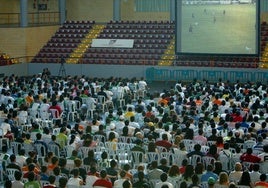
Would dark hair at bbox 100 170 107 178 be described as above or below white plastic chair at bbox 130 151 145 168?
above

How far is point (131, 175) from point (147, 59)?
2595 centimetres

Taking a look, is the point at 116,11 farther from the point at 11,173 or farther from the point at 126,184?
the point at 126,184

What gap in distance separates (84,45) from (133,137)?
80.4 ft

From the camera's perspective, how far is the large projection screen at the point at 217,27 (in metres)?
37.4

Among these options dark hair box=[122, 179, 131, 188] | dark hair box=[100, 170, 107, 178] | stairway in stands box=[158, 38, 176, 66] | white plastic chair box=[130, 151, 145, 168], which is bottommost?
white plastic chair box=[130, 151, 145, 168]

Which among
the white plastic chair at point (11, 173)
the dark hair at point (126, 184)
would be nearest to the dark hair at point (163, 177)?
the dark hair at point (126, 184)

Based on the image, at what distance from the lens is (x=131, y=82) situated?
3166cm

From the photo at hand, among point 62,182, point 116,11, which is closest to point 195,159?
point 62,182

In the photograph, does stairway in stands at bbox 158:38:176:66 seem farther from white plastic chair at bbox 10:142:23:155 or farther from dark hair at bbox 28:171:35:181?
dark hair at bbox 28:171:35:181

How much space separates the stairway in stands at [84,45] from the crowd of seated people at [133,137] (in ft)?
34.8

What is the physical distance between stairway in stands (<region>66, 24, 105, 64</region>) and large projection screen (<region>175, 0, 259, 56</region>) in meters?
6.55

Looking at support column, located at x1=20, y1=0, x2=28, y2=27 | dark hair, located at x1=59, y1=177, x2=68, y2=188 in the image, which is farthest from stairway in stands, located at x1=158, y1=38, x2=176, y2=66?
dark hair, located at x1=59, y1=177, x2=68, y2=188

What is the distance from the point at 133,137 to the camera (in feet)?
65.1

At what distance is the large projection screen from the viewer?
37.4m
